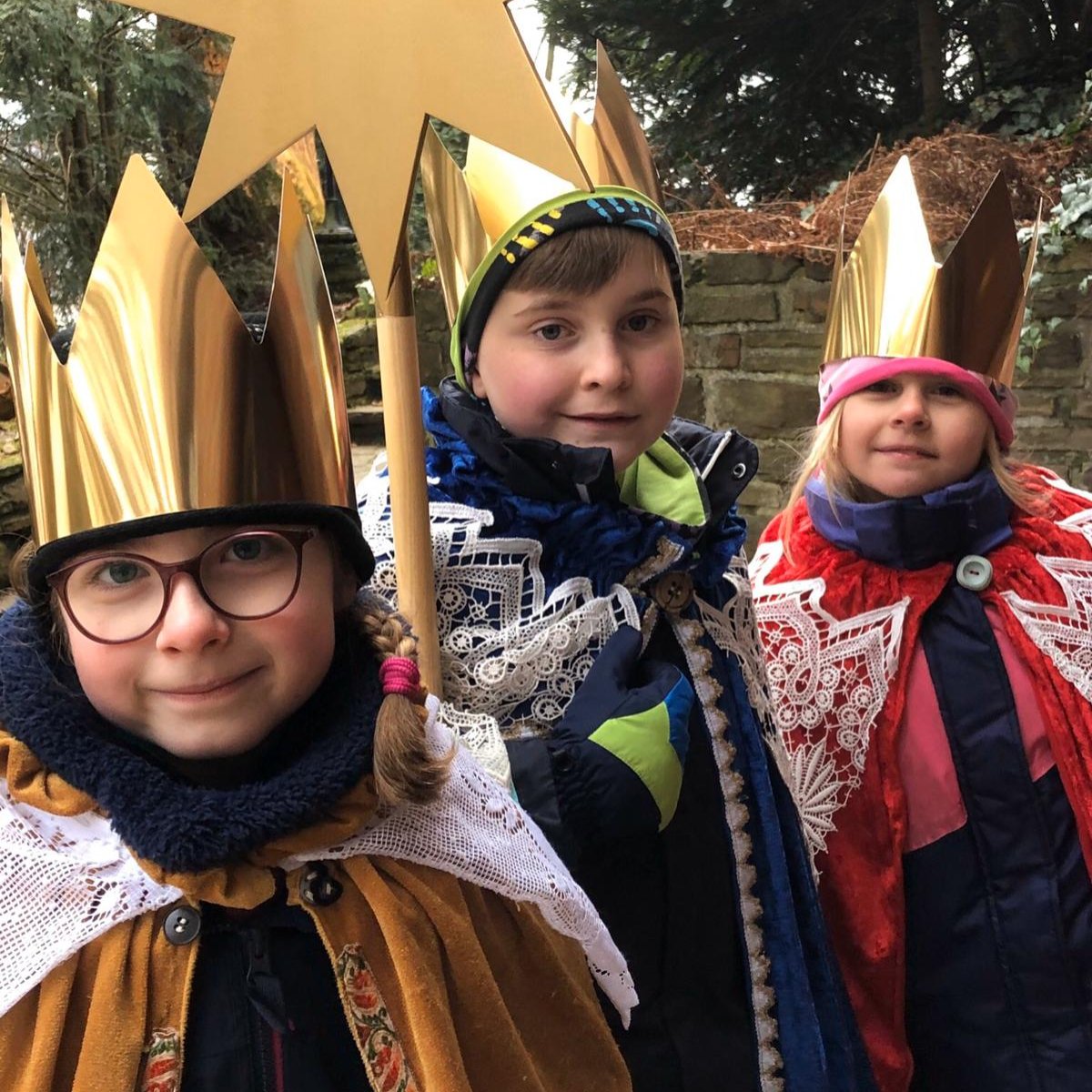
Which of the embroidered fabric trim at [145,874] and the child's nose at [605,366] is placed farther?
the child's nose at [605,366]

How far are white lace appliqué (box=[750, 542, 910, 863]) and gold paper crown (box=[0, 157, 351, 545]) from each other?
3.01 ft

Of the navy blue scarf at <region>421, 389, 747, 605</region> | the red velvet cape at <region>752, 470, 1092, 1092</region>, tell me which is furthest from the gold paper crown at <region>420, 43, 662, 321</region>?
the red velvet cape at <region>752, 470, 1092, 1092</region>

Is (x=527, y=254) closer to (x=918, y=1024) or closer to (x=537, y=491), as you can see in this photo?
(x=537, y=491)

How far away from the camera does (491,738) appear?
1027 mm

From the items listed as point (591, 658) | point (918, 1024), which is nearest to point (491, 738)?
point (591, 658)

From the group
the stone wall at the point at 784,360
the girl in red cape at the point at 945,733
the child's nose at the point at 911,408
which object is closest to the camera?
the girl in red cape at the point at 945,733

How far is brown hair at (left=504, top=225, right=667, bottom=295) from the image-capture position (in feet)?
3.74

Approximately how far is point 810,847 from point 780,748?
16cm

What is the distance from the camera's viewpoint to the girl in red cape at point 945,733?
4.84 feet

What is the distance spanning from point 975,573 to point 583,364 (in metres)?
0.80

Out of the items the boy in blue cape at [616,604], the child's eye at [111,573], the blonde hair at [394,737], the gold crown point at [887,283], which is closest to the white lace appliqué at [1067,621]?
the gold crown point at [887,283]

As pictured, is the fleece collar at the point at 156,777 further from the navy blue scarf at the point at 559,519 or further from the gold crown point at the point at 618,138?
the gold crown point at the point at 618,138

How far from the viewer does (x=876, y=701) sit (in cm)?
153

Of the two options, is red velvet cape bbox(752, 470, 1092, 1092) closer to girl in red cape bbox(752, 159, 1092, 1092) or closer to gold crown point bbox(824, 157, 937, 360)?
girl in red cape bbox(752, 159, 1092, 1092)
